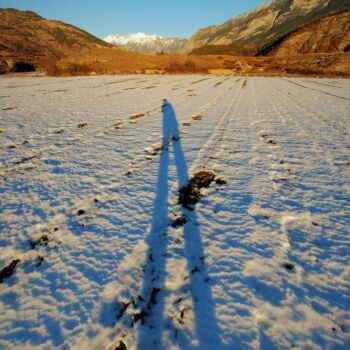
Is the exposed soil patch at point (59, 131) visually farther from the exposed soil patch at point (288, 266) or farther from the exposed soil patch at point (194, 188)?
the exposed soil patch at point (288, 266)

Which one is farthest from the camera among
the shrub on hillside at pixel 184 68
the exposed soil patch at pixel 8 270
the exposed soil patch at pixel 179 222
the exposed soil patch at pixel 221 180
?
the shrub on hillside at pixel 184 68

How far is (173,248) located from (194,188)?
1.18 m

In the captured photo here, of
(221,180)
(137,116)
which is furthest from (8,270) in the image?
(137,116)

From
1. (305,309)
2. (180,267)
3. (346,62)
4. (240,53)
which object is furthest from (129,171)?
(240,53)

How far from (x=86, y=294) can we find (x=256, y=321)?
1.24 meters

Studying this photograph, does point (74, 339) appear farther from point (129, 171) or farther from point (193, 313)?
point (129, 171)

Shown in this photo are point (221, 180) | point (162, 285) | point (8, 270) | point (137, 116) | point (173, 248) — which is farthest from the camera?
point (137, 116)

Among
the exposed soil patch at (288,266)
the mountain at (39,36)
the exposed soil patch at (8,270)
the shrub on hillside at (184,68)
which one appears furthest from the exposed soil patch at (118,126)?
the mountain at (39,36)

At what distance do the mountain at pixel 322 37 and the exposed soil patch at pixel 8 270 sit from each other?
3679 inches

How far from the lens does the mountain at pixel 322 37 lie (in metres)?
73.2

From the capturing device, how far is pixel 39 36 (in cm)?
12050

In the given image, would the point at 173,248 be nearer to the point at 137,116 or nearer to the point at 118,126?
the point at 118,126

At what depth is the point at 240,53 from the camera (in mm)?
149500

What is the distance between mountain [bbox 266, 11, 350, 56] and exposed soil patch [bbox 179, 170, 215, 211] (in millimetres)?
90997
